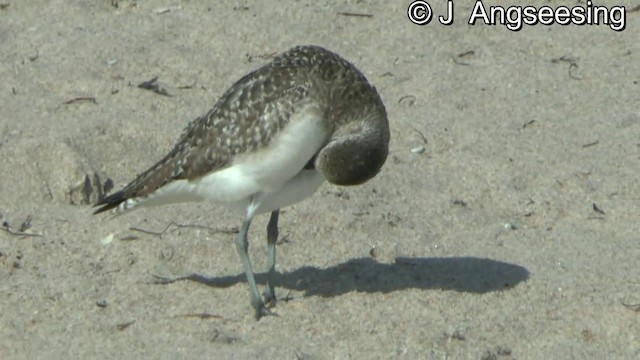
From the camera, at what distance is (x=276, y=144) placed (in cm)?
709

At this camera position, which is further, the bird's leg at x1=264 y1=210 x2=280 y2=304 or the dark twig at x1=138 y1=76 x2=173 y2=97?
the dark twig at x1=138 y1=76 x2=173 y2=97

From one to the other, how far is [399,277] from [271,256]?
2.25ft

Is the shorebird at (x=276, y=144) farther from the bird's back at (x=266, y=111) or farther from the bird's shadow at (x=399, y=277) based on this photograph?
the bird's shadow at (x=399, y=277)

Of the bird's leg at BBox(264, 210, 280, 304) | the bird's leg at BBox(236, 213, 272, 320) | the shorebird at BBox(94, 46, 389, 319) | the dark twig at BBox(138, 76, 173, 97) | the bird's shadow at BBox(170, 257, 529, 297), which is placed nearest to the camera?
the shorebird at BBox(94, 46, 389, 319)

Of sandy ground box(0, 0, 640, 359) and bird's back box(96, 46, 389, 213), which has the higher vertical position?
bird's back box(96, 46, 389, 213)

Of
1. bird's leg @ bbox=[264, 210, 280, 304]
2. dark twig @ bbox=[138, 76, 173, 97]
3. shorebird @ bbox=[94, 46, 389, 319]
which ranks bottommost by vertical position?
dark twig @ bbox=[138, 76, 173, 97]

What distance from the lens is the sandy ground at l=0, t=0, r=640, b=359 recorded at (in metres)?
7.18

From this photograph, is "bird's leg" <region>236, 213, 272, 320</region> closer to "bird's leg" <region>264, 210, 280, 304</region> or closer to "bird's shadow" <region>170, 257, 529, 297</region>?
"bird's leg" <region>264, 210, 280, 304</region>

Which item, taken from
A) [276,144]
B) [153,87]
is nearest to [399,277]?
[276,144]

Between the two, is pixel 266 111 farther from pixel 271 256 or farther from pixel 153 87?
pixel 153 87

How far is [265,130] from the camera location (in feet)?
23.4

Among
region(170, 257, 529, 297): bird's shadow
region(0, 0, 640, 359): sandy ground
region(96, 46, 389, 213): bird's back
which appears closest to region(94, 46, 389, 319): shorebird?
region(96, 46, 389, 213): bird's back

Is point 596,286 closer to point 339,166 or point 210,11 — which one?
point 339,166

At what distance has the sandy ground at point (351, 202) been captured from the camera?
7180 millimetres
